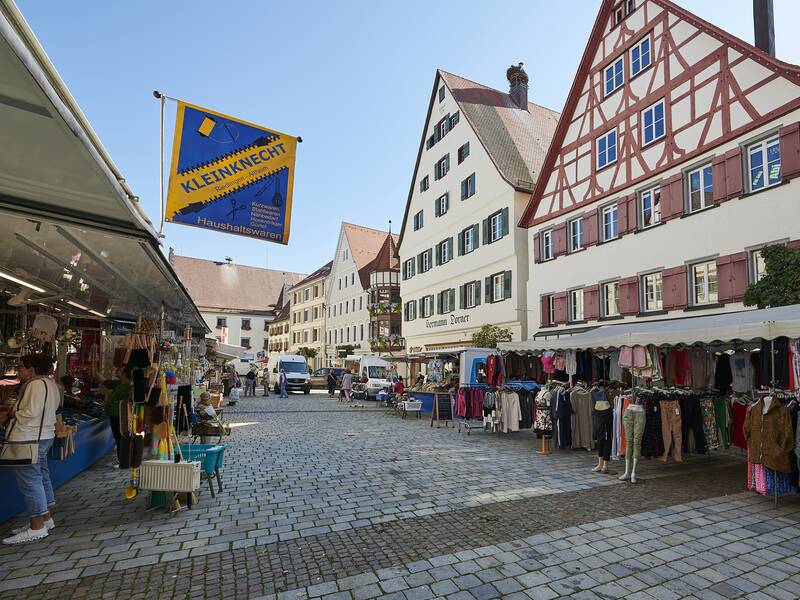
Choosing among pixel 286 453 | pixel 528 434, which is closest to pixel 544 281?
pixel 528 434

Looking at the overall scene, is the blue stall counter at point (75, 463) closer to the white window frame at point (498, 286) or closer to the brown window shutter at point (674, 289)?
the brown window shutter at point (674, 289)

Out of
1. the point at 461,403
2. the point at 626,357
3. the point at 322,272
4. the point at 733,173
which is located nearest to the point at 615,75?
the point at 733,173

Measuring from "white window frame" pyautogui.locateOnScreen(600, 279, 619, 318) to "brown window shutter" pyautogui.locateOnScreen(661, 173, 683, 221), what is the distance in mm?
2971

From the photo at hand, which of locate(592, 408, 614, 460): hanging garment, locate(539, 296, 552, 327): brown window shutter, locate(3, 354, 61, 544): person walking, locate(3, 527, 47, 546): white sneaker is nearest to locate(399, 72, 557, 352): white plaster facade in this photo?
locate(539, 296, 552, 327): brown window shutter

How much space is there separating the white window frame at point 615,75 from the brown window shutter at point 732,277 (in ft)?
26.3

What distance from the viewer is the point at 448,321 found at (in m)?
28.6

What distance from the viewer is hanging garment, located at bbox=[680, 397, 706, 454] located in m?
8.53

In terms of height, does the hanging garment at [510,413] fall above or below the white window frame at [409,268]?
below

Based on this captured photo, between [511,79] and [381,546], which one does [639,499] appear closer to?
[381,546]

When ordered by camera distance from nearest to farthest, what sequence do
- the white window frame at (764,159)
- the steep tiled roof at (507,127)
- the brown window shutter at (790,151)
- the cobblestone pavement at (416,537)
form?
the cobblestone pavement at (416,537) < the brown window shutter at (790,151) < the white window frame at (764,159) < the steep tiled roof at (507,127)

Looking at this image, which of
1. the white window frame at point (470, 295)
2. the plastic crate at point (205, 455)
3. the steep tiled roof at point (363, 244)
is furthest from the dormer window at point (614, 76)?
the steep tiled roof at point (363, 244)

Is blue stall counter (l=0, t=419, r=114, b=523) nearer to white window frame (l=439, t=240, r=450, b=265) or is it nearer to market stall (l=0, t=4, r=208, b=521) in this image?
market stall (l=0, t=4, r=208, b=521)

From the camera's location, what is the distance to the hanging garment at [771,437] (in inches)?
248

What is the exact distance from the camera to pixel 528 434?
13.2 metres
